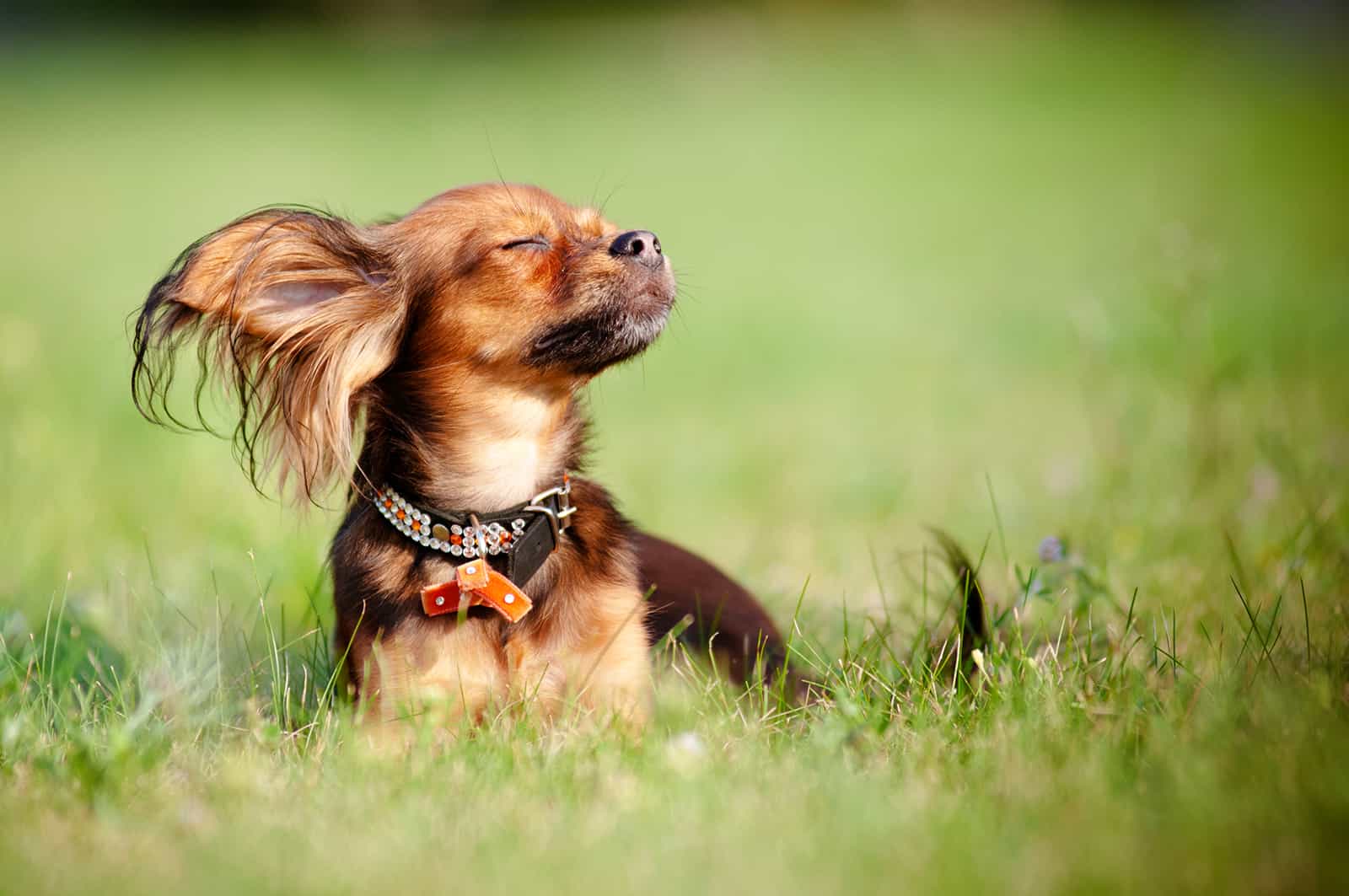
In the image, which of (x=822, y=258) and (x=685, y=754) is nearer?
(x=685, y=754)

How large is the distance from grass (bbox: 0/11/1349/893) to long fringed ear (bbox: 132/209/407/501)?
0.57m

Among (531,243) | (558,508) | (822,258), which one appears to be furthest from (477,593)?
(822,258)

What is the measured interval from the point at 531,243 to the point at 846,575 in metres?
2.00

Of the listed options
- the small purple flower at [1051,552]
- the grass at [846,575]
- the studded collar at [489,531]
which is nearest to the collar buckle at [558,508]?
the studded collar at [489,531]

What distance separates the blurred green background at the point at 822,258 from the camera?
5.07 m

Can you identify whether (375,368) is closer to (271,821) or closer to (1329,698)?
(271,821)

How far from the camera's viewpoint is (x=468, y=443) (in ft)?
10.6

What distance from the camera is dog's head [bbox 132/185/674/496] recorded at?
3.09m

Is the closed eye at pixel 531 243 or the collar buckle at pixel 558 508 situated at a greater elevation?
the closed eye at pixel 531 243

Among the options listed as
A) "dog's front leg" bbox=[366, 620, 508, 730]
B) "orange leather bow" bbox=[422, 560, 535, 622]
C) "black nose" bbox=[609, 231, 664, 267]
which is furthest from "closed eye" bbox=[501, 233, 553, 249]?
"dog's front leg" bbox=[366, 620, 508, 730]

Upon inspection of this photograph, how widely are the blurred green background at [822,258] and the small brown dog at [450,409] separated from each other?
382 mm

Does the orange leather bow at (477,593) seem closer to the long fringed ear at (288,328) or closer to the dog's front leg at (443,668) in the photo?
the dog's front leg at (443,668)

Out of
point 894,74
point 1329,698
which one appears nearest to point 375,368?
point 1329,698

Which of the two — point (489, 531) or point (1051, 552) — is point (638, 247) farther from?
point (1051, 552)
